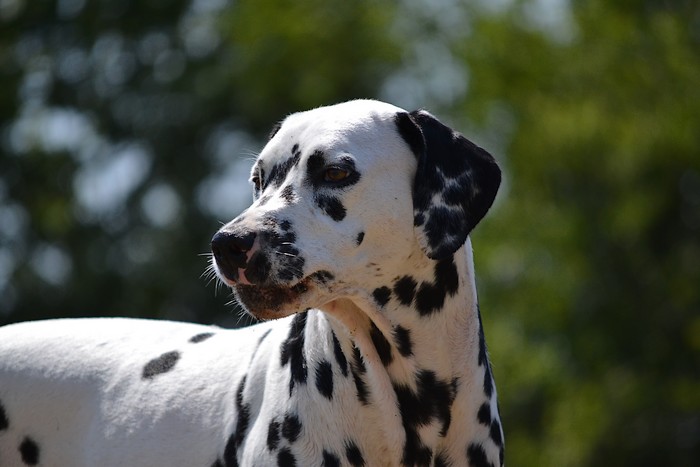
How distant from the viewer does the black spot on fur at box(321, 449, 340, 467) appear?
5.62 metres

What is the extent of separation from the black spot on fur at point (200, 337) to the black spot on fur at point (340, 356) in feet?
3.26

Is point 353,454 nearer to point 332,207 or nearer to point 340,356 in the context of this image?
point 340,356

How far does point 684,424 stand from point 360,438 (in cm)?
2010

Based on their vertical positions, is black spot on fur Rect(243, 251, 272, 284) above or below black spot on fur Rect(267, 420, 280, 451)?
above

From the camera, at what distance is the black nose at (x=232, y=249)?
17.6 feet

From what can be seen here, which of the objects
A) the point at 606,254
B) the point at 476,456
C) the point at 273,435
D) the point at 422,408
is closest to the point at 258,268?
the point at 273,435

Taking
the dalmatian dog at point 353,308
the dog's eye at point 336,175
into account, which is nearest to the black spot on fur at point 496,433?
the dalmatian dog at point 353,308

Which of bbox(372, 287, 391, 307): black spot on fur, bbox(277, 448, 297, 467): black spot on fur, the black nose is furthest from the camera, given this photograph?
bbox(372, 287, 391, 307): black spot on fur

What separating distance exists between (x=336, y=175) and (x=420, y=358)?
2.93 ft

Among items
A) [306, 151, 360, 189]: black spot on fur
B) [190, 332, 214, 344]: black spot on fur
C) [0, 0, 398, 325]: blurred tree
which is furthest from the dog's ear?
[0, 0, 398, 325]: blurred tree

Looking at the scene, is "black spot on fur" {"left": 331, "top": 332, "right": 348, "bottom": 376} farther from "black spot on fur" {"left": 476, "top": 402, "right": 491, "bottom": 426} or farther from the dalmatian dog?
"black spot on fur" {"left": 476, "top": 402, "right": 491, "bottom": 426}

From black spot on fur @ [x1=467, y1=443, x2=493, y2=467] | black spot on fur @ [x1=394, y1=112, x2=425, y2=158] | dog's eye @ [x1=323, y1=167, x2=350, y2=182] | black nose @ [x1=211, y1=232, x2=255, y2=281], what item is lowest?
black spot on fur @ [x1=467, y1=443, x2=493, y2=467]

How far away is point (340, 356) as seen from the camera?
19.2 feet

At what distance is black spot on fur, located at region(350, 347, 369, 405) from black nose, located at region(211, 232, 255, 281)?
722mm
